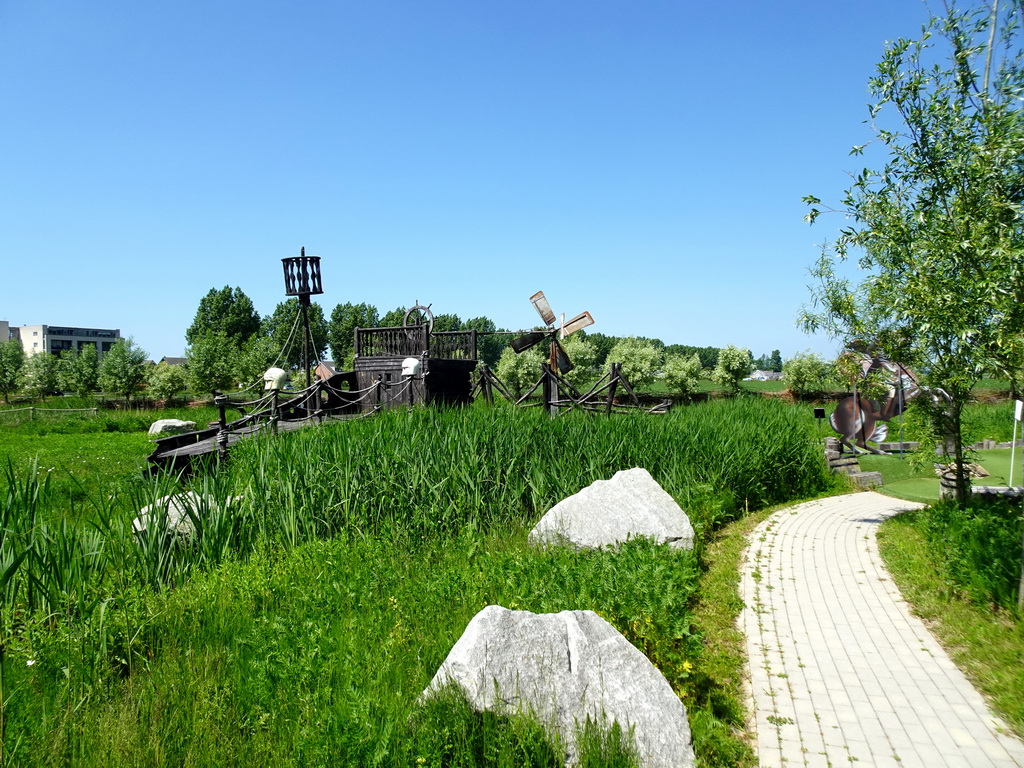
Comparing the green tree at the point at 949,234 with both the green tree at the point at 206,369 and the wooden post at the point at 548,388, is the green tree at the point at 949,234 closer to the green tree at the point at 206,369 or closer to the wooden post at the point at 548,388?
the wooden post at the point at 548,388

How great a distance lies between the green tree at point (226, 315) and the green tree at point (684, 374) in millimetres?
48993

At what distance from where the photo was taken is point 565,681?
12.0 feet

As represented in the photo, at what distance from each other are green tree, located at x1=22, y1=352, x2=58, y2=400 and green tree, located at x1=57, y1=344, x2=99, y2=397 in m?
0.56

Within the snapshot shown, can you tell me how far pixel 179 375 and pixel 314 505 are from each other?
3114cm

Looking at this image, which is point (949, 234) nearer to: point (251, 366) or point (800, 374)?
point (800, 374)

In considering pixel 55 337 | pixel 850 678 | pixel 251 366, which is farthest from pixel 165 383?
pixel 55 337

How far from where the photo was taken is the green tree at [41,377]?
38281 mm

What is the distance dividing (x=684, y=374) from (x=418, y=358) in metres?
22.9

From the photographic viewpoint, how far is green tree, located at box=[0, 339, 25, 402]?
3953 centimetres

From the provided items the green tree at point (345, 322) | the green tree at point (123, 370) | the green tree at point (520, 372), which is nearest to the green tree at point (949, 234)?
the green tree at point (520, 372)

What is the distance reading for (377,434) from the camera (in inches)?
349

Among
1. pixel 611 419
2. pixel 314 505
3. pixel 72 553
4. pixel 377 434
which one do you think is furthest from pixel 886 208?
pixel 72 553

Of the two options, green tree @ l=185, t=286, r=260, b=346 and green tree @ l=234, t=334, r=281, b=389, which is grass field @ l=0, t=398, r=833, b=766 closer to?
green tree @ l=234, t=334, r=281, b=389

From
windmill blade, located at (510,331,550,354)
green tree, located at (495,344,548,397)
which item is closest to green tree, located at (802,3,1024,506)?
windmill blade, located at (510,331,550,354)
